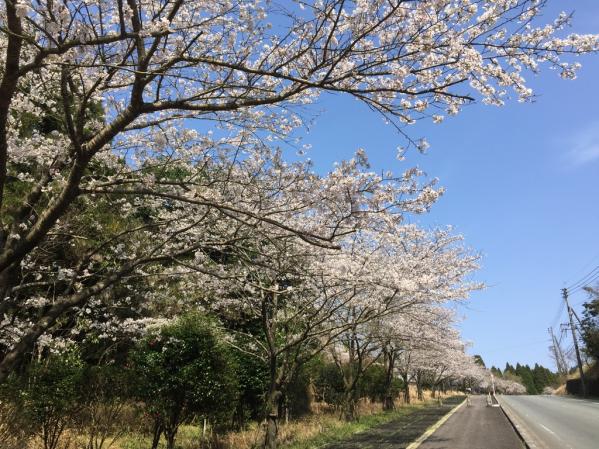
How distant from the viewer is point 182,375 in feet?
34.7

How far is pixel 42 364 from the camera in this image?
31.9 ft

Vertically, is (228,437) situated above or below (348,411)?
below

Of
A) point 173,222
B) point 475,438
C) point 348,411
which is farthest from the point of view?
point 348,411

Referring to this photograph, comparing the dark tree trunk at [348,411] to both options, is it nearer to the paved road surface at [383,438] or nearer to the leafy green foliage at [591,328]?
the paved road surface at [383,438]

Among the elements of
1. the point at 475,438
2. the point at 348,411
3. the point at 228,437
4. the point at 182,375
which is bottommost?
the point at 475,438

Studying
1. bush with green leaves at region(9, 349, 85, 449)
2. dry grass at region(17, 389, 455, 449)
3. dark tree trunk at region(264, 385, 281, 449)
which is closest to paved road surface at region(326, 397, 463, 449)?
dry grass at region(17, 389, 455, 449)

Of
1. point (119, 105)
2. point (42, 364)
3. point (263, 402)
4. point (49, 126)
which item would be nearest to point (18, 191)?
point (49, 126)

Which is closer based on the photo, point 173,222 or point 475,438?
point 173,222

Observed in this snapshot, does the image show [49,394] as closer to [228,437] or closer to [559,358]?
[228,437]

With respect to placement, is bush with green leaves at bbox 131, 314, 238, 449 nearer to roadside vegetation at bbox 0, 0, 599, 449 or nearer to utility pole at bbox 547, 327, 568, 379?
roadside vegetation at bbox 0, 0, 599, 449

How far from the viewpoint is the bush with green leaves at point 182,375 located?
10.6m

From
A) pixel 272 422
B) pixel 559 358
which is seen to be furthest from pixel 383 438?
pixel 559 358

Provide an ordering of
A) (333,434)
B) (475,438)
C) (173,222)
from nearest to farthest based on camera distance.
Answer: (173,222)
(475,438)
(333,434)

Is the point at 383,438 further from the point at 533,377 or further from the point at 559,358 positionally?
the point at 533,377
